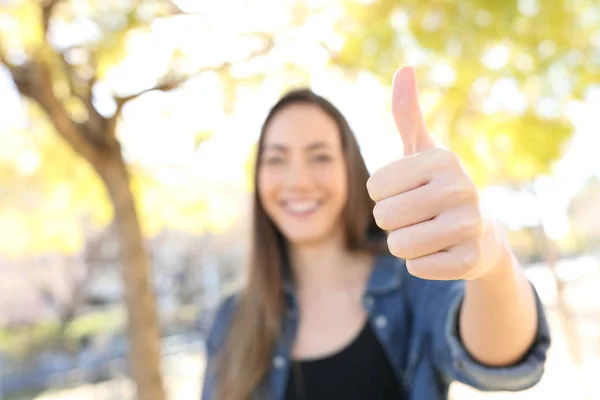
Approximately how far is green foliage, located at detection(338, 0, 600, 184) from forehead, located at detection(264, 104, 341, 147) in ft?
2.43

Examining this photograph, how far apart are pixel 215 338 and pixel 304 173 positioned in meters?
0.66

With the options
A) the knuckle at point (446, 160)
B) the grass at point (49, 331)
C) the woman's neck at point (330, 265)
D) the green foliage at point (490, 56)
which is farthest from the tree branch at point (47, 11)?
the grass at point (49, 331)

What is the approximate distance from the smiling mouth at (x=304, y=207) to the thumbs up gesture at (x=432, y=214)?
743 mm

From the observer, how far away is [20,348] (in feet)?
32.9

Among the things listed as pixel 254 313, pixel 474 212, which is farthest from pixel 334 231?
pixel 474 212

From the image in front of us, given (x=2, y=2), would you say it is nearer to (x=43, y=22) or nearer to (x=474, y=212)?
(x=43, y=22)

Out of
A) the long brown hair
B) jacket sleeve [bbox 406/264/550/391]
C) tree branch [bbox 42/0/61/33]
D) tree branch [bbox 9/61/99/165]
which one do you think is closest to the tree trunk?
tree branch [bbox 9/61/99/165]

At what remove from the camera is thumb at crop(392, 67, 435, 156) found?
707mm

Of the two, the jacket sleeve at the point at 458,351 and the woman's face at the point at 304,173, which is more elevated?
the woman's face at the point at 304,173

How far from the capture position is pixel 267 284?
61.2 inches

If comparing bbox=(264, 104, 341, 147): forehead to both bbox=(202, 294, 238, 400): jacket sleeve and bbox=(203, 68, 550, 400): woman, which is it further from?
bbox=(202, 294, 238, 400): jacket sleeve

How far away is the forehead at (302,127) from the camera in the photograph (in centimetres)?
144

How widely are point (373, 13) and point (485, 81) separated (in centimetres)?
77

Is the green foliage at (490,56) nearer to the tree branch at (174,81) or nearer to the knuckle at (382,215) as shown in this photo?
the tree branch at (174,81)
